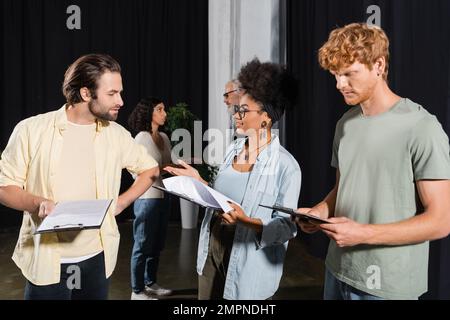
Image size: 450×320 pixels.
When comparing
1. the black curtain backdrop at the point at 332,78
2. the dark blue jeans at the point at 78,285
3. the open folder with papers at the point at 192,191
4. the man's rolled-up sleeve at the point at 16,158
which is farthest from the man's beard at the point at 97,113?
the black curtain backdrop at the point at 332,78

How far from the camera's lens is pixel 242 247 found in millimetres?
1649

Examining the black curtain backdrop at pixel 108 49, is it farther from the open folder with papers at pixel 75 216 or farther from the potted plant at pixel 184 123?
the open folder with papers at pixel 75 216

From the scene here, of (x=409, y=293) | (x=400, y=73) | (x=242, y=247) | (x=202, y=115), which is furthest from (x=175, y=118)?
(x=409, y=293)

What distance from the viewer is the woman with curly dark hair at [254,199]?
5.32 ft

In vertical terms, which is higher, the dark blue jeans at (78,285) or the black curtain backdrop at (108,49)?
the black curtain backdrop at (108,49)

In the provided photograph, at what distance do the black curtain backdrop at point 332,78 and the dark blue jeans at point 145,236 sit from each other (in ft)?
5.17

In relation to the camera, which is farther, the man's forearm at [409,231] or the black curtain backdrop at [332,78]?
the black curtain backdrop at [332,78]

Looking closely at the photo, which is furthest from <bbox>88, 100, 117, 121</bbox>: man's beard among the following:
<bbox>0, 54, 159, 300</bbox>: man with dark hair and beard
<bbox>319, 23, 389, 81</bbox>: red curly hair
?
<bbox>319, 23, 389, 81</bbox>: red curly hair

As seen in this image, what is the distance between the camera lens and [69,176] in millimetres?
1595

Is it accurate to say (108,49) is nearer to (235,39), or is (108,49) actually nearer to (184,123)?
(184,123)

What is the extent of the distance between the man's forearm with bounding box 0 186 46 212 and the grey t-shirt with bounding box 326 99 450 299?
0.98 metres

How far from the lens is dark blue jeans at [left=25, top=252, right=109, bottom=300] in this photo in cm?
156

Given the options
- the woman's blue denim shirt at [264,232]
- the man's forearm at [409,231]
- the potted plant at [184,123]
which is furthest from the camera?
the potted plant at [184,123]
